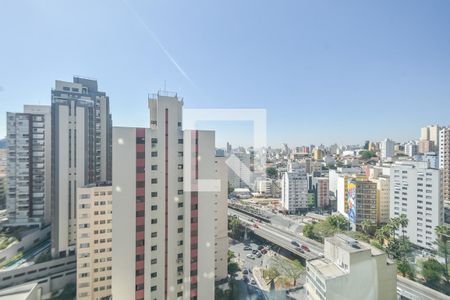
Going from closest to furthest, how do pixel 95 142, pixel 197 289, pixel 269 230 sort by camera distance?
1. pixel 197 289
2. pixel 95 142
3. pixel 269 230

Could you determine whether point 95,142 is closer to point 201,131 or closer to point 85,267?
point 85,267

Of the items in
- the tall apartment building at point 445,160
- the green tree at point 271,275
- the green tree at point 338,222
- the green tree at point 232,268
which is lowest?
the green tree at point 232,268

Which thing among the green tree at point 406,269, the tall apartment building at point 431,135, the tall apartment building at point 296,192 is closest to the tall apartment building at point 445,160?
the tall apartment building at point 296,192

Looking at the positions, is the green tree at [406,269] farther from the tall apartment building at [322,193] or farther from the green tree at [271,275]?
the tall apartment building at [322,193]

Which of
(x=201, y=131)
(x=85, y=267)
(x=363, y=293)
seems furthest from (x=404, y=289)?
(x=85, y=267)

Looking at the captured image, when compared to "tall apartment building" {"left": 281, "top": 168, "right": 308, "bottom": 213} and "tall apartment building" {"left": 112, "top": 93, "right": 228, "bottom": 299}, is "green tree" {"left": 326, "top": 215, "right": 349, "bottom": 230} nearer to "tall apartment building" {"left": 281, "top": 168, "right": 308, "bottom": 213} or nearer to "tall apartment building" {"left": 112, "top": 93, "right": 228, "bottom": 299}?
"tall apartment building" {"left": 281, "top": 168, "right": 308, "bottom": 213}

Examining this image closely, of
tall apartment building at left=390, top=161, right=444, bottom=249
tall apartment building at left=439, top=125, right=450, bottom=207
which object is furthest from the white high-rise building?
tall apartment building at left=390, top=161, right=444, bottom=249
